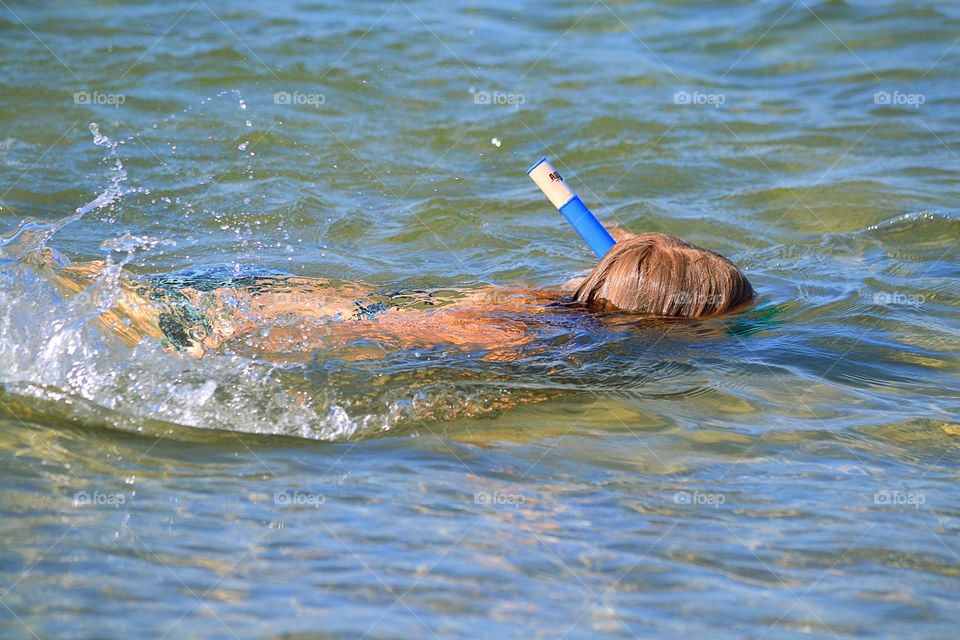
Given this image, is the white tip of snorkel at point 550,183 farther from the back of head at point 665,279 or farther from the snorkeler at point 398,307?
the back of head at point 665,279

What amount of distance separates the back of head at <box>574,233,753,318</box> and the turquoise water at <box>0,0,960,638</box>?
0.16 meters

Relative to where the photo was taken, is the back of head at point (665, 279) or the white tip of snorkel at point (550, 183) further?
the white tip of snorkel at point (550, 183)

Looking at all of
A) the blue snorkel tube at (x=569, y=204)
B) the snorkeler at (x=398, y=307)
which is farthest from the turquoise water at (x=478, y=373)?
the blue snorkel tube at (x=569, y=204)

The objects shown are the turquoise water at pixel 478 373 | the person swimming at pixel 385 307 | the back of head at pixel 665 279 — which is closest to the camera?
the turquoise water at pixel 478 373

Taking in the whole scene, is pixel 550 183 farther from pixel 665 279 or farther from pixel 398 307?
pixel 398 307

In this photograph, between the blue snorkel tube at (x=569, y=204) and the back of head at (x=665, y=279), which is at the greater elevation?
the blue snorkel tube at (x=569, y=204)

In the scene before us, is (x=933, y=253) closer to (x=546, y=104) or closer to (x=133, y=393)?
(x=546, y=104)

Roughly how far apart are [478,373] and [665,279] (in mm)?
832

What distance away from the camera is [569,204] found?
4719 mm

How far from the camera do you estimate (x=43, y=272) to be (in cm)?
436

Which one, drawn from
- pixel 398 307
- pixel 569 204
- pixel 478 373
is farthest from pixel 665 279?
pixel 398 307

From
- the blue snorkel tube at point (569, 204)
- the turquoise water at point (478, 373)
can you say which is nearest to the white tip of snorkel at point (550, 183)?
the blue snorkel tube at point (569, 204)

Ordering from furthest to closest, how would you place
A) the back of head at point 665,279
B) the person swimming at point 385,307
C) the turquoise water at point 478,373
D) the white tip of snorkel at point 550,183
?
1. the white tip of snorkel at point 550,183
2. the back of head at point 665,279
3. the person swimming at point 385,307
4. the turquoise water at point 478,373

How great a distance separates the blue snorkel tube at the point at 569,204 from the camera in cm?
465
